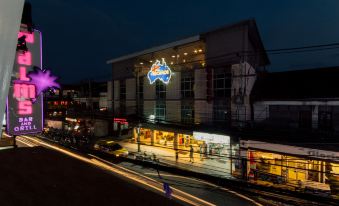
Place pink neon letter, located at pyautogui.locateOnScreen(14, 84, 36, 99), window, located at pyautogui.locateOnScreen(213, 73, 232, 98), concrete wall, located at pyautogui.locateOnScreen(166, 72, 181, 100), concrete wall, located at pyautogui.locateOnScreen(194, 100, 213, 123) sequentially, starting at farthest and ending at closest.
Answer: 1. concrete wall, located at pyautogui.locateOnScreen(166, 72, 181, 100)
2. concrete wall, located at pyautogui.locateOnScreen(194, 100, 213, 123)
3. window, located at pyautogui.locateOnScreen(213, 73, 232, 98)
4. pink neon letter, located at pyautogui.locateOnScreen(14, 84, 36, 99)

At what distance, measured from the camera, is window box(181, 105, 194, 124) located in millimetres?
24873

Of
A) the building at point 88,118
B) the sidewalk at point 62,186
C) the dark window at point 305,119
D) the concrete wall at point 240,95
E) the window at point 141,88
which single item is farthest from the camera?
the building at point 88,118

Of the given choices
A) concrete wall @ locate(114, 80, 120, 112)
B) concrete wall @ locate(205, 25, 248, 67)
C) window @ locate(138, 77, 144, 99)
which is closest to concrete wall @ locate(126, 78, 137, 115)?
window @ locate(138, 77, 144, 99)

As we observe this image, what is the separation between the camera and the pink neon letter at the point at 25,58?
5.81m

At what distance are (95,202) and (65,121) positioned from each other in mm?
41076

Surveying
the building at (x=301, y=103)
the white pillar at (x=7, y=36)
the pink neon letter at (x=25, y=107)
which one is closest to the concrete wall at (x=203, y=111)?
the building at (x=301, y=103)

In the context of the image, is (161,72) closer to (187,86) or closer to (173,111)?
(187,86)

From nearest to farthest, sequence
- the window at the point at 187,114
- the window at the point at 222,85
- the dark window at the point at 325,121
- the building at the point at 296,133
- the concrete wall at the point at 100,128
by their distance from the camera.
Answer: the building at the point at 296,133, the dark window at the point at 325,121, the window at the point at 222,85, the window at the point at 187,114, the concrete wall at the point at 100,128

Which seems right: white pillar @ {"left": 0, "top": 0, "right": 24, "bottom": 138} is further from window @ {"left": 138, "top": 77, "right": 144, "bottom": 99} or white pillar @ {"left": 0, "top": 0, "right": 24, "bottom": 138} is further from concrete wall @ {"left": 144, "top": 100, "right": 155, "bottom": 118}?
window @ {"left": 138, "top": 77, "right": 144, "bottom": 99}

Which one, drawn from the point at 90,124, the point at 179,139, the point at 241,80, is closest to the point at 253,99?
the point at 241,80

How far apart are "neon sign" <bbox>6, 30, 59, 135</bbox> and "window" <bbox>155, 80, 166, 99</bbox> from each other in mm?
21884

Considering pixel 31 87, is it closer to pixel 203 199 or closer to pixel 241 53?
pixel 203 199

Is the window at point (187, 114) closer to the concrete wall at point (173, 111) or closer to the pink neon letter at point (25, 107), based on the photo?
the concrete wall at point (173, 111)

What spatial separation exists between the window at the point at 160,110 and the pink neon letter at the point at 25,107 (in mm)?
22130
